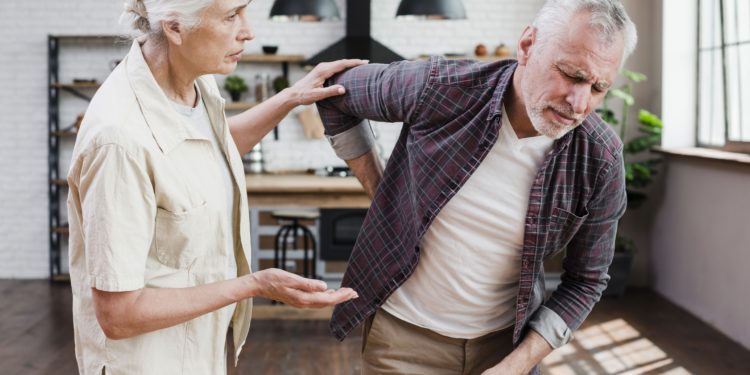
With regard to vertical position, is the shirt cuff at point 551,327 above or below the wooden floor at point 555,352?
above

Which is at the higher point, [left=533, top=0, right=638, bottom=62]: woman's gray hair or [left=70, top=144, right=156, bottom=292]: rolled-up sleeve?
[left=533, top=0, right=638, bottom=62]: woman's gray hair

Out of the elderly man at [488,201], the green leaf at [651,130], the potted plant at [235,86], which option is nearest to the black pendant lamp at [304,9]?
the potted plant at [235,86]

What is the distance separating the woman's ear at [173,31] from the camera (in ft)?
5.01

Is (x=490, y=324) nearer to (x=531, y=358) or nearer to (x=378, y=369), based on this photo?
(x=531, y=358)

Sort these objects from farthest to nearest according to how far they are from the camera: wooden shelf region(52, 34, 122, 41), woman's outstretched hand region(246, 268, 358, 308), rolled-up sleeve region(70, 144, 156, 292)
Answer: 1. wooden shelf region(52, 34, 122, 41)
2. woman's outstretched hand region(246, 268, 358, 308)
3. rolled-up sleeve region(70, 144, 156, 292)

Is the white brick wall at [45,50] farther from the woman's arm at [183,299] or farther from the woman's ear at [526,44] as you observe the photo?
the woman's arm at [183,299]

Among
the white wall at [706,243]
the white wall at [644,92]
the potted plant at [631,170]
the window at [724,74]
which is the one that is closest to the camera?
the white wall at [706,243]

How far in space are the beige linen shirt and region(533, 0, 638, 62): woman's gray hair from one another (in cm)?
74

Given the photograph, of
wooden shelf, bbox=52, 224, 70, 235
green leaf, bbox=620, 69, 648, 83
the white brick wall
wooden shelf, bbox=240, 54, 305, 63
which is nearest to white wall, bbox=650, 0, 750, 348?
green leaf, bbox=620, 69, 648, 83

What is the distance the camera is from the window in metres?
5.46

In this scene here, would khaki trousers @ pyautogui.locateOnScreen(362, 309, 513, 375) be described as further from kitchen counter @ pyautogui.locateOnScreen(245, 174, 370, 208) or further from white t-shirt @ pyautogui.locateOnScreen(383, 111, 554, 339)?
kitchen counter @ pyautogui.locateOnScreen(245, 174, 370, 208)

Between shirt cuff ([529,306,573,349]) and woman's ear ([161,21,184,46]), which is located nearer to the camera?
woman's ear ([161,21,184,46])

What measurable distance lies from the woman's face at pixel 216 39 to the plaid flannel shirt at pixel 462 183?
1.25ft

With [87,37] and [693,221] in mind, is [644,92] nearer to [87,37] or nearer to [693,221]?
[693,221]
